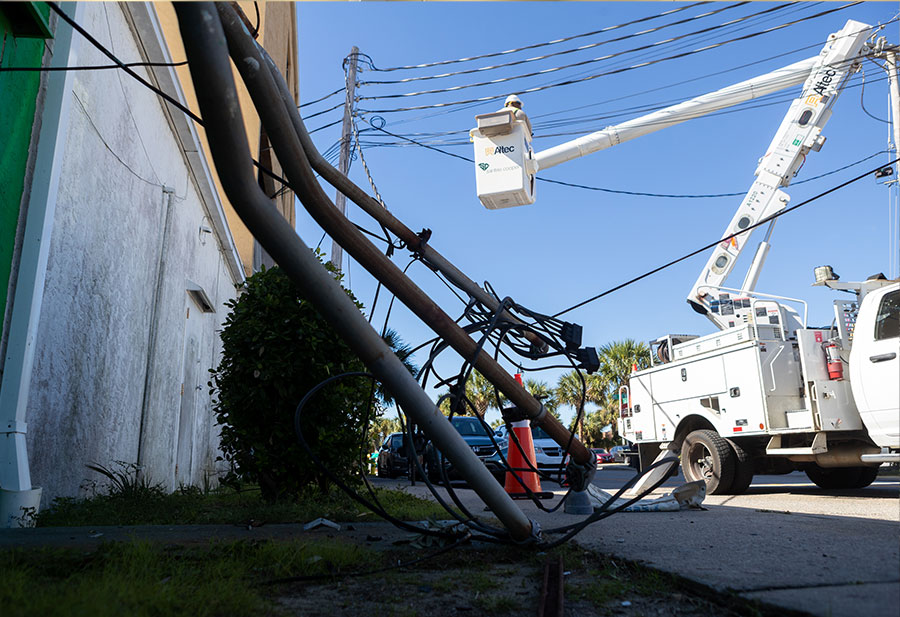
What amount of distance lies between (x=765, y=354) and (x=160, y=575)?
313 inches

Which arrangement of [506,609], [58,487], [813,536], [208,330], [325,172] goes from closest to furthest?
[506,609], [325,172], [813,536], [58,487], [208,330]

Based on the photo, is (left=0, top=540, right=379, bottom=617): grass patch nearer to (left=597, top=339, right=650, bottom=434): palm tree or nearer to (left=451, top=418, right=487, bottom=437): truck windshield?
(left=451, top=418, right=487, bottom=437): truck windshield

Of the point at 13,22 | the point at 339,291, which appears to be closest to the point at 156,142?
the point at 13,22

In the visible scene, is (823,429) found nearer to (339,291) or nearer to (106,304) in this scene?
(339,291)

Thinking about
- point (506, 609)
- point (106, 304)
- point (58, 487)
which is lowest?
point (506, 609)

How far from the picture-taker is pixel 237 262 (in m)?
12.8

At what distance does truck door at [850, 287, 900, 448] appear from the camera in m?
6.46

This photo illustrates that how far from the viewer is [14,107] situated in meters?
3.94

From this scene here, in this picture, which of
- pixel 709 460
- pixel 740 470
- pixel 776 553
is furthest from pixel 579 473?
pixel 709 460

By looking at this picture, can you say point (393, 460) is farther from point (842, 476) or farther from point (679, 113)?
point (679, 113)

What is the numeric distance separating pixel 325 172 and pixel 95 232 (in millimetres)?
2796

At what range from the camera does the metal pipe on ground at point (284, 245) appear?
194 centimetres

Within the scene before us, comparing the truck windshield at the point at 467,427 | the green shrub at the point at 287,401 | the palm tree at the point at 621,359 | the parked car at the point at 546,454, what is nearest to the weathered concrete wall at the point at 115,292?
the green shrub at the point at 287,401

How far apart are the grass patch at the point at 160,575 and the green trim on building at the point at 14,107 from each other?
2.10 meters
